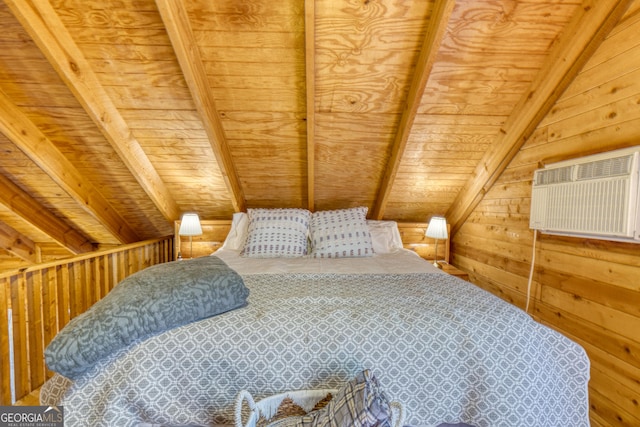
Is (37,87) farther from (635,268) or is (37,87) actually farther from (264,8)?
(635,268)

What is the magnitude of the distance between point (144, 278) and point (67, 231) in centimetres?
254

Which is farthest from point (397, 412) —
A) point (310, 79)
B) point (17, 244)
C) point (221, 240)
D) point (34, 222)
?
point (17, 244)

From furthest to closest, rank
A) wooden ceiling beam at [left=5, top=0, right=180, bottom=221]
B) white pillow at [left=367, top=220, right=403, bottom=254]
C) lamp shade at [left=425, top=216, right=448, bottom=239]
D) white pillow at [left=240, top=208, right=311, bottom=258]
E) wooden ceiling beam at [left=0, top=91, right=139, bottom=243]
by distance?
lamp shade at [left=425, top=216, right=448, bottom=239], white pillow at [left=367, top=220, right=403, bottom=254], white pillow at [left=240, top=208, right=311, bottom=258], wooden ceiling beam at [left=0, top=91, right=139, bottom=243], wooden ceiling beam at [left=5, top=0, right=180, bottom=221]

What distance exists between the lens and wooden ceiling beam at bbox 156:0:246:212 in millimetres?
1487

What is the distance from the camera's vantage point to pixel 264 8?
158 centimetres

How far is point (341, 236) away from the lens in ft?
7.48

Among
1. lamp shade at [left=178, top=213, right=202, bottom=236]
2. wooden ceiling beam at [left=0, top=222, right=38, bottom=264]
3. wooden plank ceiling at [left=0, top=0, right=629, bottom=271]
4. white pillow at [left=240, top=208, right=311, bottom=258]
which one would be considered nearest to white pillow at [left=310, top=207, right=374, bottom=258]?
white pillow at [left=240, top=208, right=311, bottom=258]

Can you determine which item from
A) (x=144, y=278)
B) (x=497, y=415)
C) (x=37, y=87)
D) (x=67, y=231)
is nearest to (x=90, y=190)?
(x=67, y=231)

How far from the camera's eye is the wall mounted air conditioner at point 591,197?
4.46 feet

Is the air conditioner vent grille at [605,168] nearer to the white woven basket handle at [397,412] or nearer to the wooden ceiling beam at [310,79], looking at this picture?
the white woven basket handle at [397,412]

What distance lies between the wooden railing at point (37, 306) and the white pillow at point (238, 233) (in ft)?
3.02

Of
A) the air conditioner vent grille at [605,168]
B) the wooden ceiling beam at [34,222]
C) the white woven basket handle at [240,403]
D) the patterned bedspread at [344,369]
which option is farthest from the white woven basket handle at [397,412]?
the wooden ceiling beam at [34,222]

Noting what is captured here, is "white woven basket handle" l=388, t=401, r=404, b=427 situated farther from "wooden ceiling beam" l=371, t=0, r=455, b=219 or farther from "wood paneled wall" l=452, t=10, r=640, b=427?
"wooden ceiling beam" l=371, t=0, r=455, b=219
